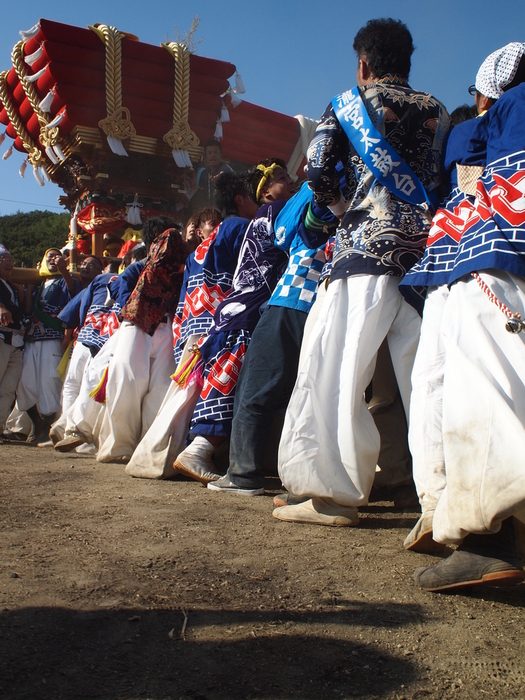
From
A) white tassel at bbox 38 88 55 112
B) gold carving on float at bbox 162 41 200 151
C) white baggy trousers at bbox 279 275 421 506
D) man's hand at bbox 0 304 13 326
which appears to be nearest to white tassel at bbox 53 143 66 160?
white tassel at bbox 38 88 55 112

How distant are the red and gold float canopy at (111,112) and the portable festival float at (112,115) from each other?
1 cm

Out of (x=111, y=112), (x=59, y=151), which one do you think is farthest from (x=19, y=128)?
(x=111, y=112)

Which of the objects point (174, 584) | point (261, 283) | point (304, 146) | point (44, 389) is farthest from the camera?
point (304, 146)

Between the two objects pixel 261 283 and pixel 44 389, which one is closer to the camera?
pixel 261 283

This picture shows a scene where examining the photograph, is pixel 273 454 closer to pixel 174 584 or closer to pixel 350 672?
pixel 174 584

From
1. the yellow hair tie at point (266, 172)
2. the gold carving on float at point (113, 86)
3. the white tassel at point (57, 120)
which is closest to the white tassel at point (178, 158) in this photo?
the gold carving on float at point (113, 86)

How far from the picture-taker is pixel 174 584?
1.64m

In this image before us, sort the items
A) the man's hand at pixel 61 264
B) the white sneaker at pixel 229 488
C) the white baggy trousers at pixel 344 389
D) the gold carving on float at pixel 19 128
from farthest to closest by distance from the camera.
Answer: the gold carving on float at pixel 19 128 < the man's hand at pixel 61 264 < the white sneaker at pixel 229 488 < the white baggy trousers at pixel 344 389

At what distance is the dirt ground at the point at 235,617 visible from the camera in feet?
3.77

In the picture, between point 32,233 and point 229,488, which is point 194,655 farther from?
point 32,233

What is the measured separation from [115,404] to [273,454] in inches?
43.4

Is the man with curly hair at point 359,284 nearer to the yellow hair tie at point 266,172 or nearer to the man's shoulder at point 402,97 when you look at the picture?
the man's shoulder at point 402,97

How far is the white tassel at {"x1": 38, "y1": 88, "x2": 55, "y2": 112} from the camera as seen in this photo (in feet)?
28.1

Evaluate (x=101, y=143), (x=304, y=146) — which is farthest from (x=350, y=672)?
(x=304, y=146)
